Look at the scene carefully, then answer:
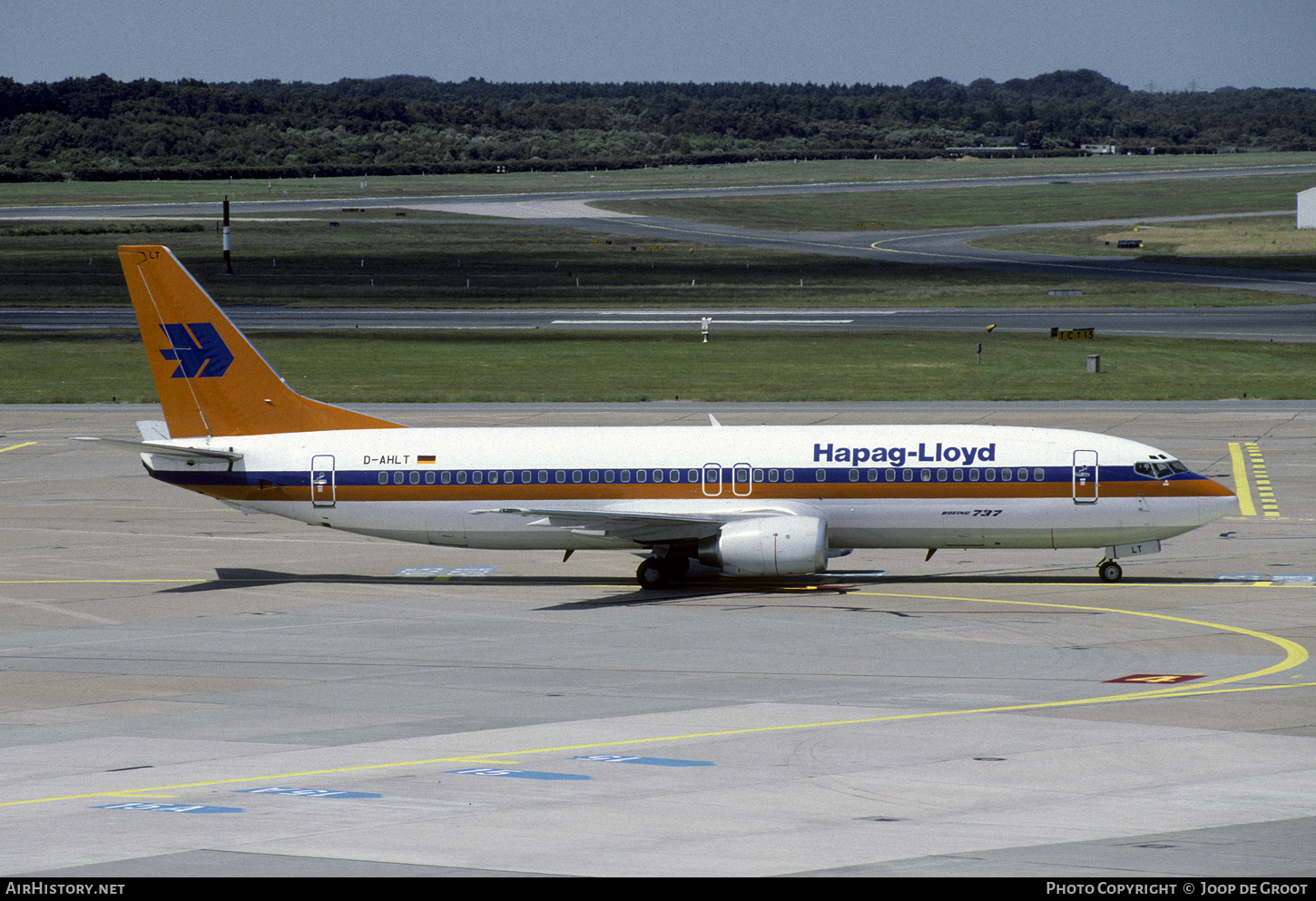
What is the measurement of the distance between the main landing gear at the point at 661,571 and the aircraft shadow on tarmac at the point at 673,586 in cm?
23

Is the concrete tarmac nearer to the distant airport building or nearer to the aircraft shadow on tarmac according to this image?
the aircraft shadow on tarmac

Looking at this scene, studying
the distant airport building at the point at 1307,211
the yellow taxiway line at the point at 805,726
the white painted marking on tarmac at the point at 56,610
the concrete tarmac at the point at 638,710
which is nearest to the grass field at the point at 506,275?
the distant airport building at the point at 1307,211

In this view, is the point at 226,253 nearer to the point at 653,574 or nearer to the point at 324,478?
the point at 324,478

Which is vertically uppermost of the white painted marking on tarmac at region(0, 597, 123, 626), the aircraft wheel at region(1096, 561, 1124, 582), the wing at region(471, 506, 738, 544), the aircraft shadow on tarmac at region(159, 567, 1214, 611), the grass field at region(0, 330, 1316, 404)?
the wing at region(471, 506, 738, 544)

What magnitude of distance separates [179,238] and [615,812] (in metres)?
163

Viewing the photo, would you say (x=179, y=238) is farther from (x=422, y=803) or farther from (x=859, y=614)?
(x=422, y=803)

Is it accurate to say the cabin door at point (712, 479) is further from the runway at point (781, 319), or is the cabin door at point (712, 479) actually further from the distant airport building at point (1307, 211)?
the distant airport building at point (1307, 211)

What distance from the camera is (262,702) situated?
2838cm

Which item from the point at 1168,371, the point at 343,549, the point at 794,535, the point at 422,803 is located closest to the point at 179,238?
the point at 1168,371

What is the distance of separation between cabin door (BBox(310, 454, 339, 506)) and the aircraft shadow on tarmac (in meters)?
2.56

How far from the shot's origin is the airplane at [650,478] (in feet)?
131

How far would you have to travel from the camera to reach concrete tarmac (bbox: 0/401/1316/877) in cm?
1778

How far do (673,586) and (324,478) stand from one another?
1022cm

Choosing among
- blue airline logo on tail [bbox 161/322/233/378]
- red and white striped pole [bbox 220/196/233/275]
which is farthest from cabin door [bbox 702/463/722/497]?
red and white striped pole [bbox 220/196/233/275]
